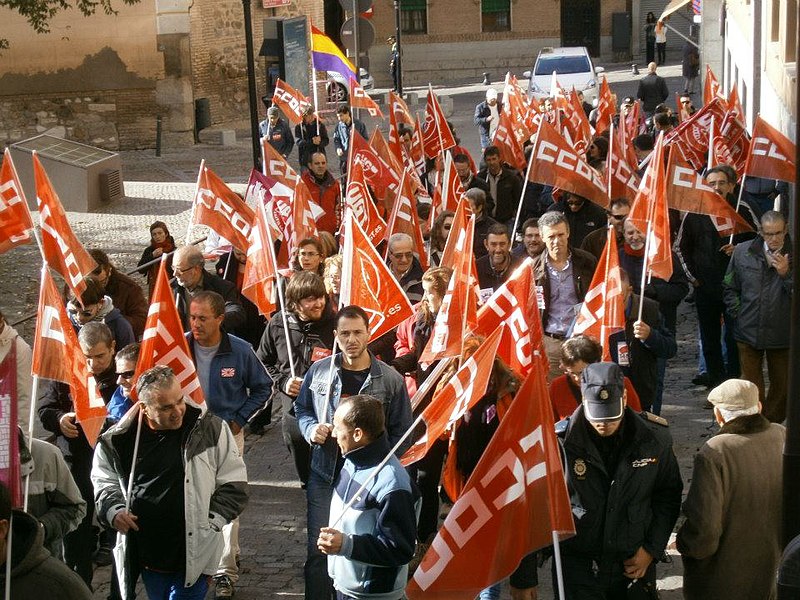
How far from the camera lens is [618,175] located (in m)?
13.5

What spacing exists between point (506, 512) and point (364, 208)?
23.9ft

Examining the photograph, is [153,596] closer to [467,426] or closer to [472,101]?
[467,426]

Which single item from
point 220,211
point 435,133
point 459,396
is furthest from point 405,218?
point 435,133

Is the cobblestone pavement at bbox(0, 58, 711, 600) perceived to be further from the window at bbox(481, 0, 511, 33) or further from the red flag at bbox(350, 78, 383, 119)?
the window at bbox(481, 0, 511, 33)

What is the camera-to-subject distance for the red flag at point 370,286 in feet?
29.0

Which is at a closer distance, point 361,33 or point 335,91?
point 361,33

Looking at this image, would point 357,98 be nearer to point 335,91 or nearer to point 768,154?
point 768,154

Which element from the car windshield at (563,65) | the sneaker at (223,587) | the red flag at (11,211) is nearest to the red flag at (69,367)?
the sneaker at (223,587)

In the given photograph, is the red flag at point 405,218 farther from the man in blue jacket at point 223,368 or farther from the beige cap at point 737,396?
the beige cap at point 737,396

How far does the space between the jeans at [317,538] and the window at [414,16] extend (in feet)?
157

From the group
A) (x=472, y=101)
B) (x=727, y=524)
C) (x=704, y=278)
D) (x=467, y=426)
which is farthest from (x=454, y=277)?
(x=472, y=101)

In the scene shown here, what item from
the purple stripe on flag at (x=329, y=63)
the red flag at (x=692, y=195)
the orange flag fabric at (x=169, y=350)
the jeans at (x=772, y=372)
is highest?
the purple stripe on flag at (x=329, y=63)

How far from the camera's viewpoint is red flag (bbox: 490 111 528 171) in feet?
54.9

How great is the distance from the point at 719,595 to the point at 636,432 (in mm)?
842
